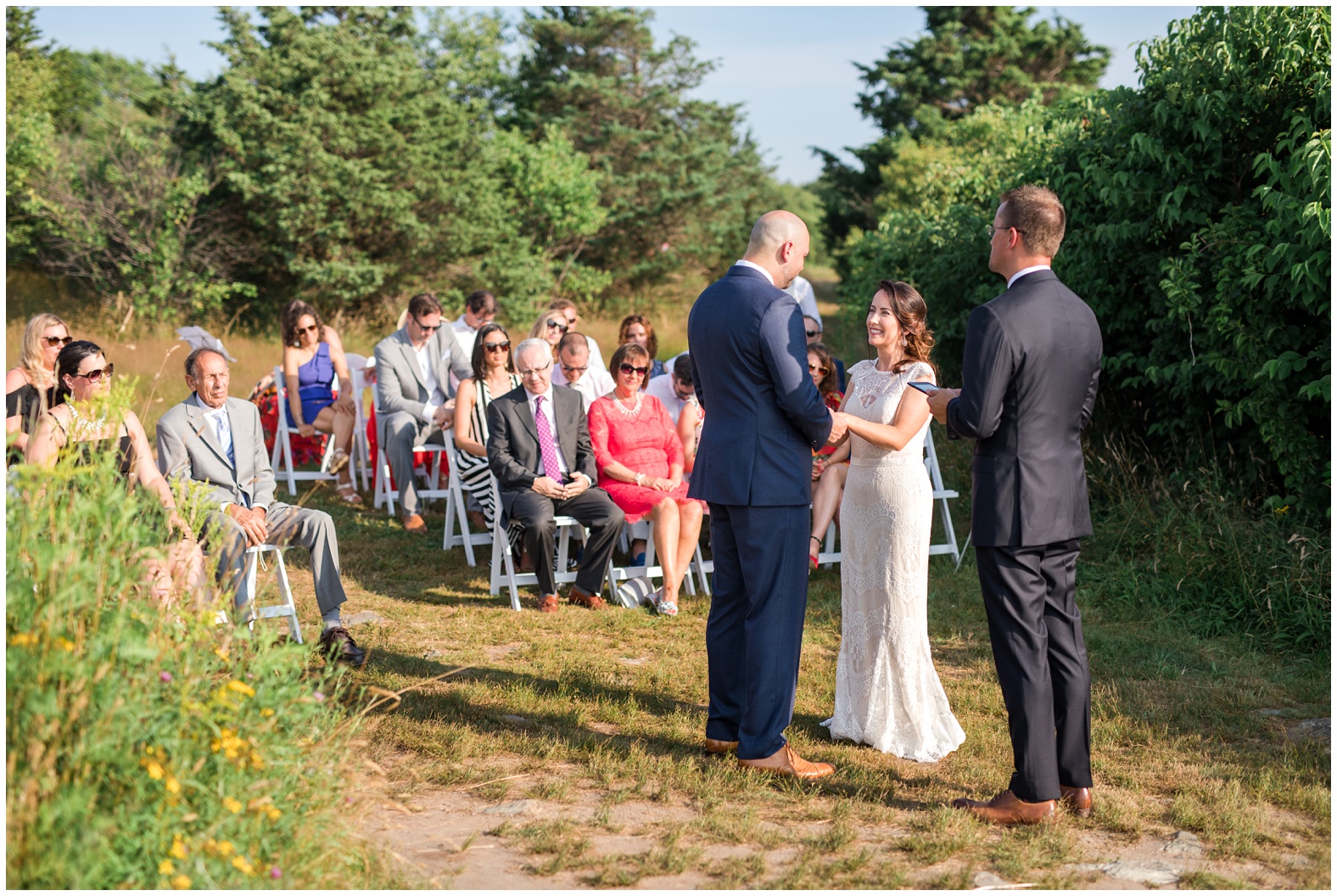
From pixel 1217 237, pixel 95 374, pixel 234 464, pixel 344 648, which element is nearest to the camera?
pixel 95 374

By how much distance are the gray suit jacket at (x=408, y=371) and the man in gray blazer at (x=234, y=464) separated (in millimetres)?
3267

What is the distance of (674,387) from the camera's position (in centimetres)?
802

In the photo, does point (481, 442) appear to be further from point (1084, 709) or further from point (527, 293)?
point (527, 293)

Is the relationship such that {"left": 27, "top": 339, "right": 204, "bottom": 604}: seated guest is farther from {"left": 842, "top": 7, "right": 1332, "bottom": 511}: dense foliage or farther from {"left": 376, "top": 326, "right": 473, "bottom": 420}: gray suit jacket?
{"left": 842, "top": 7, "right": 1332, "bottom": 511}: dense foliage

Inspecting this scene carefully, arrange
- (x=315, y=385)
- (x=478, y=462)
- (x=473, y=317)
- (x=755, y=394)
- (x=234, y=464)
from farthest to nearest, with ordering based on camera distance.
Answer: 1. (x=315, y=385)
2. (x=473, y=317)
3. (x=478, y=462)
4. (x=234, y=464)
5. (x=755, y=394)

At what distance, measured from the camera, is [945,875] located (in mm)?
3477

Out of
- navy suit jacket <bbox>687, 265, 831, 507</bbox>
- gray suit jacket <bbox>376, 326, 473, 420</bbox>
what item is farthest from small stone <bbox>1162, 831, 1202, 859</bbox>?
gray suit jacket <bbox>376, 326, 473, 420</bbox>

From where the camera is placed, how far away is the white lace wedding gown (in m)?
4.68

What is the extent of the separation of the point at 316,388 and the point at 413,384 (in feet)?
4.72

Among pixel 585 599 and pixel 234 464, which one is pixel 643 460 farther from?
pixel 234 464

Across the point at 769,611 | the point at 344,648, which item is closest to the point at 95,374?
the point at 344,648

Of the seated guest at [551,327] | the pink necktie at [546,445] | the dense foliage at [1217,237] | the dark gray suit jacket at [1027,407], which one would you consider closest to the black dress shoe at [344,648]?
the pink necktie at [546,445]

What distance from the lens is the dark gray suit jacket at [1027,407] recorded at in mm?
3707

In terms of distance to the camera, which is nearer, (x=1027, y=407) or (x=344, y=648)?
(x=1027, y=407)
